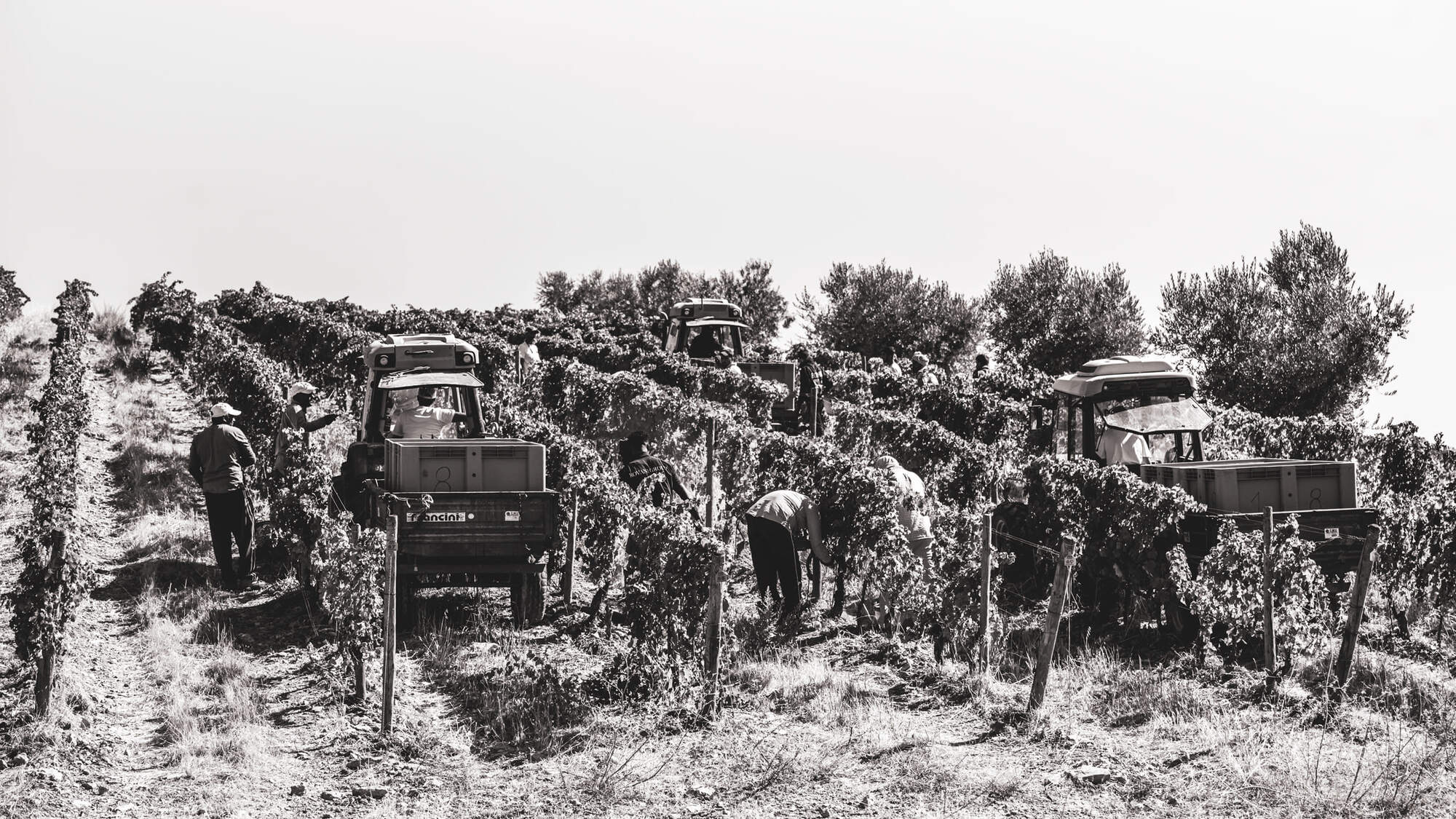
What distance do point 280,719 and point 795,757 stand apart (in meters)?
3.23

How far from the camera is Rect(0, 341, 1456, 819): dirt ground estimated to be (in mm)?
6836

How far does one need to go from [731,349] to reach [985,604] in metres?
16.5

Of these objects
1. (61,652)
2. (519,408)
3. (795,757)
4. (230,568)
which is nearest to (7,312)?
(519,408)

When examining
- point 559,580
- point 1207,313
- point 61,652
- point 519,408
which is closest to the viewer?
point 61,652

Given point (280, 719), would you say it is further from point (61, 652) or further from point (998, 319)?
point (998, 319)

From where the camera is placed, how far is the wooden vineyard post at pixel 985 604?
30.1 ft

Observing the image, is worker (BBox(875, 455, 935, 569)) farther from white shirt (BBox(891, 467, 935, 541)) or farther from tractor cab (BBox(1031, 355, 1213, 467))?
tractor cab (BBox(1031, 355, 1213, 467))

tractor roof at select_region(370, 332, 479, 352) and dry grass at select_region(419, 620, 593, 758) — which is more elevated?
tractor roof at select_region(370, 332, 479, 352)

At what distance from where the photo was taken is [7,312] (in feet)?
121

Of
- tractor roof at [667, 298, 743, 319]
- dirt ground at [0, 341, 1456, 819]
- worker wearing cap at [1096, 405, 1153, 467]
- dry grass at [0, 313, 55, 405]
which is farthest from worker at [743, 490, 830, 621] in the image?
dry grass at [0, 313, 55, 405]

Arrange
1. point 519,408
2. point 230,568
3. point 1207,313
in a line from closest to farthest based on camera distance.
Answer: point 230,568
point 519,408
point 1207,313

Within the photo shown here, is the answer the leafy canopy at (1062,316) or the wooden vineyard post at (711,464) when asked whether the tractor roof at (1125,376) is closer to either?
the wooden vineyard post at (711,464)

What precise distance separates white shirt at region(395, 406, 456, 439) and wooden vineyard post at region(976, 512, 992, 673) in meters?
5.61

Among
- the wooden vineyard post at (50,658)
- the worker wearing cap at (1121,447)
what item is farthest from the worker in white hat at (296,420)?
the worker wearing cap at (1121,447)
